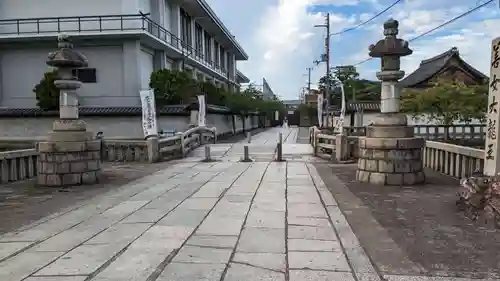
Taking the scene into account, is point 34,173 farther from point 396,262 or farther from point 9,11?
point 9,11

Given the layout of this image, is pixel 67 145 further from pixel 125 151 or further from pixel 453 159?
pixel 453 159

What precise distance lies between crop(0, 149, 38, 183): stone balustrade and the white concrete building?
15.3 meters

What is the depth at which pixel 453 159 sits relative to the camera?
35.2ft

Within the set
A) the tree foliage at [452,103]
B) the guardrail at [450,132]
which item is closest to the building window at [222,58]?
the guardrail at [450,132]

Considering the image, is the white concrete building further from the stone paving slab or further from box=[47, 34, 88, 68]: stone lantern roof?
the stone paving slab

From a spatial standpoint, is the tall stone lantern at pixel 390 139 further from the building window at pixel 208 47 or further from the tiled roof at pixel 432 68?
the building window at pixel 208 47

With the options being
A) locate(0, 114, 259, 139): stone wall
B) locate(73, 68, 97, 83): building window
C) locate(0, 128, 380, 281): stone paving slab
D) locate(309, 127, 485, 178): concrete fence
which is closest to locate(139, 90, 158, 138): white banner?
locate(309, 127, 485, 178): concrete fence

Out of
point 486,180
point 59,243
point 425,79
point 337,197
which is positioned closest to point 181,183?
point 337,197

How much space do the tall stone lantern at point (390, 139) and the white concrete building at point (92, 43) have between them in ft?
59.7

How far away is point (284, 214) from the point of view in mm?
6695

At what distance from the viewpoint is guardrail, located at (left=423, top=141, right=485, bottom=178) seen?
31.1ft

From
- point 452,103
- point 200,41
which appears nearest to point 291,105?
point 200,41

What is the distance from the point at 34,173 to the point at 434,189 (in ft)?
32.3

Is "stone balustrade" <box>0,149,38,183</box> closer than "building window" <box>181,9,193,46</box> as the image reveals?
Yes
